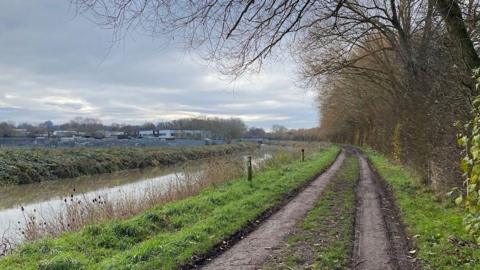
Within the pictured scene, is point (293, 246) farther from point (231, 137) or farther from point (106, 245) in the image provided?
point (231, 137)

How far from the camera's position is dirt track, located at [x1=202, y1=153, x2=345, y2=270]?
21.9ft

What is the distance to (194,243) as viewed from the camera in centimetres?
759

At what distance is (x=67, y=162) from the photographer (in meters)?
33.2

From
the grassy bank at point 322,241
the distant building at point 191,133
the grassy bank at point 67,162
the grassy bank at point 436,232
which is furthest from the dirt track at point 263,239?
the distant building at point 191,133

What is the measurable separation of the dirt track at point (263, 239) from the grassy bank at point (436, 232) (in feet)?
7.86

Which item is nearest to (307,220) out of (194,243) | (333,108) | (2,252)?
(194,243)

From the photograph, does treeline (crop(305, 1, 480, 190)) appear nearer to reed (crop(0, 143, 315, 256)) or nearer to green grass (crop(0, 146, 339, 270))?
green grass (crop(0, 146, 339, 270))

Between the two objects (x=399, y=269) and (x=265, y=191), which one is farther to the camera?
(x=265, y=191)

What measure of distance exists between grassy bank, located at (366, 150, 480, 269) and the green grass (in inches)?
137

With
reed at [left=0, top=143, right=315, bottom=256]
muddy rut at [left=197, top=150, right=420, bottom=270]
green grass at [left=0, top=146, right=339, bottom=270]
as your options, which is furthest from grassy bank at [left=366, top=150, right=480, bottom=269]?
reed at [left=0, top=143, right=315, bottom=256]

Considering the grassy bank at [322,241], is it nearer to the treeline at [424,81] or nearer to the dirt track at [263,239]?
the dirt track at [263,239]

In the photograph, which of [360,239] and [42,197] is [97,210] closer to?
[360,239]

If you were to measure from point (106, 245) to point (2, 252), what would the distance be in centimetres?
268

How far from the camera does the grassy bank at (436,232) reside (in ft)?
21.0
